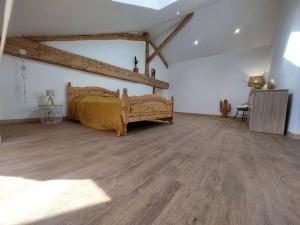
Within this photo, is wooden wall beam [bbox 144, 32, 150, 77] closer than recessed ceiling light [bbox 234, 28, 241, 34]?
No

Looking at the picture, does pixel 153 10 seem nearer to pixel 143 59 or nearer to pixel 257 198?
pixel 143 59

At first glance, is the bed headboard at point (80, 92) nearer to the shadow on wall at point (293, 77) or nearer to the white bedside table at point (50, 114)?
the white bedside table at point (50, 114)

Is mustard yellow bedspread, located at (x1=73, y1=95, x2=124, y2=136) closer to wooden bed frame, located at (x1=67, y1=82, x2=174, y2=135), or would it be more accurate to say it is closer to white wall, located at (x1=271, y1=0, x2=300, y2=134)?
wooden bed frame, located at (x1=67, y1=82, x2=174, y2=135)

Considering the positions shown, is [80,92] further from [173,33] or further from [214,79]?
[214,79]

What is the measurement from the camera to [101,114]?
3.01 m

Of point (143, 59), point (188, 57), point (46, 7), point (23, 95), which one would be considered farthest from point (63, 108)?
point (188, 57)

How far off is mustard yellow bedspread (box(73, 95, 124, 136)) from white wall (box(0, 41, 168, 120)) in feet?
2.75

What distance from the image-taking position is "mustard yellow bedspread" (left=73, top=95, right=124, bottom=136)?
2691mm

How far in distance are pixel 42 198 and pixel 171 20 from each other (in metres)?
5.68

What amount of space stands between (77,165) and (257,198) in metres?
1.39

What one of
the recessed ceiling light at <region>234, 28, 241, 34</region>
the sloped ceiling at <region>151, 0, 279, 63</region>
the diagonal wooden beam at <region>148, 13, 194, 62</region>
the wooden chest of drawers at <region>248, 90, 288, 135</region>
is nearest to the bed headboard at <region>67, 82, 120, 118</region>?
the diagonal wooden beam at <region>148, 13, 194, 62</region>

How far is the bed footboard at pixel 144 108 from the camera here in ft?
8.69

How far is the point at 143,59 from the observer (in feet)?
21.8

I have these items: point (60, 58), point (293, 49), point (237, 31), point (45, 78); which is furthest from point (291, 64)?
point (45, 78)
